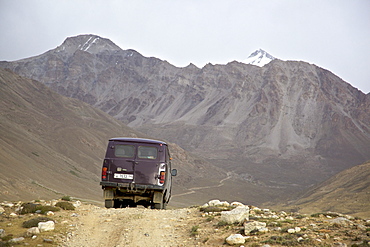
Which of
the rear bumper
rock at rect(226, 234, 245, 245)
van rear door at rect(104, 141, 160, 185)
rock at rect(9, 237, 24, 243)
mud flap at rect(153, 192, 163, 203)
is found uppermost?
van rear door at rect(104, 141, 160, 185)

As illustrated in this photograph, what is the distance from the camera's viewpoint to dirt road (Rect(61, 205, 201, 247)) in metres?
8.62

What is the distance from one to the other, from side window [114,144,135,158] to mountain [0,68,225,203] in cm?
2348

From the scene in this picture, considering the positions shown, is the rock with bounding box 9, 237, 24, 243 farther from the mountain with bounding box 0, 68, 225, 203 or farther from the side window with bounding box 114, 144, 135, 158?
the mountain with bounding box 0, 68, 225, 203

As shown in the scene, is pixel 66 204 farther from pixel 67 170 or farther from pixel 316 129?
pixel 316 129

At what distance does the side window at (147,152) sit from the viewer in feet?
43.9

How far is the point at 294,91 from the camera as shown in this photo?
200 metres

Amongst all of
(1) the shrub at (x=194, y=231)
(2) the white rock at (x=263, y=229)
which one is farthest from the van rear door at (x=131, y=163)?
(2) the white rock at (x=263, y=229)

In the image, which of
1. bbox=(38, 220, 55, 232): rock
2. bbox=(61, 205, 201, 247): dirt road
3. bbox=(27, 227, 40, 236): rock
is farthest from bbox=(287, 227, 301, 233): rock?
bbox=(27, 227, 40, 236): rock

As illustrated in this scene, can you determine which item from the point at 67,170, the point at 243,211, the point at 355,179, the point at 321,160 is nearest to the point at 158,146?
the point at 243,211

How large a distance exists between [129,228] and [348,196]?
43.0 meters

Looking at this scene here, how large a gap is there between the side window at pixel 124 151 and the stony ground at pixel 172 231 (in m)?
2.25

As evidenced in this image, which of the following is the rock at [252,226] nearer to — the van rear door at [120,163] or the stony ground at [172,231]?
the stony ground at [172,231]

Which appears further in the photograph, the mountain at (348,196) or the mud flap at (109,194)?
the mountain at (348,196)

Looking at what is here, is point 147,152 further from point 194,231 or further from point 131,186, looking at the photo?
point 194,231
